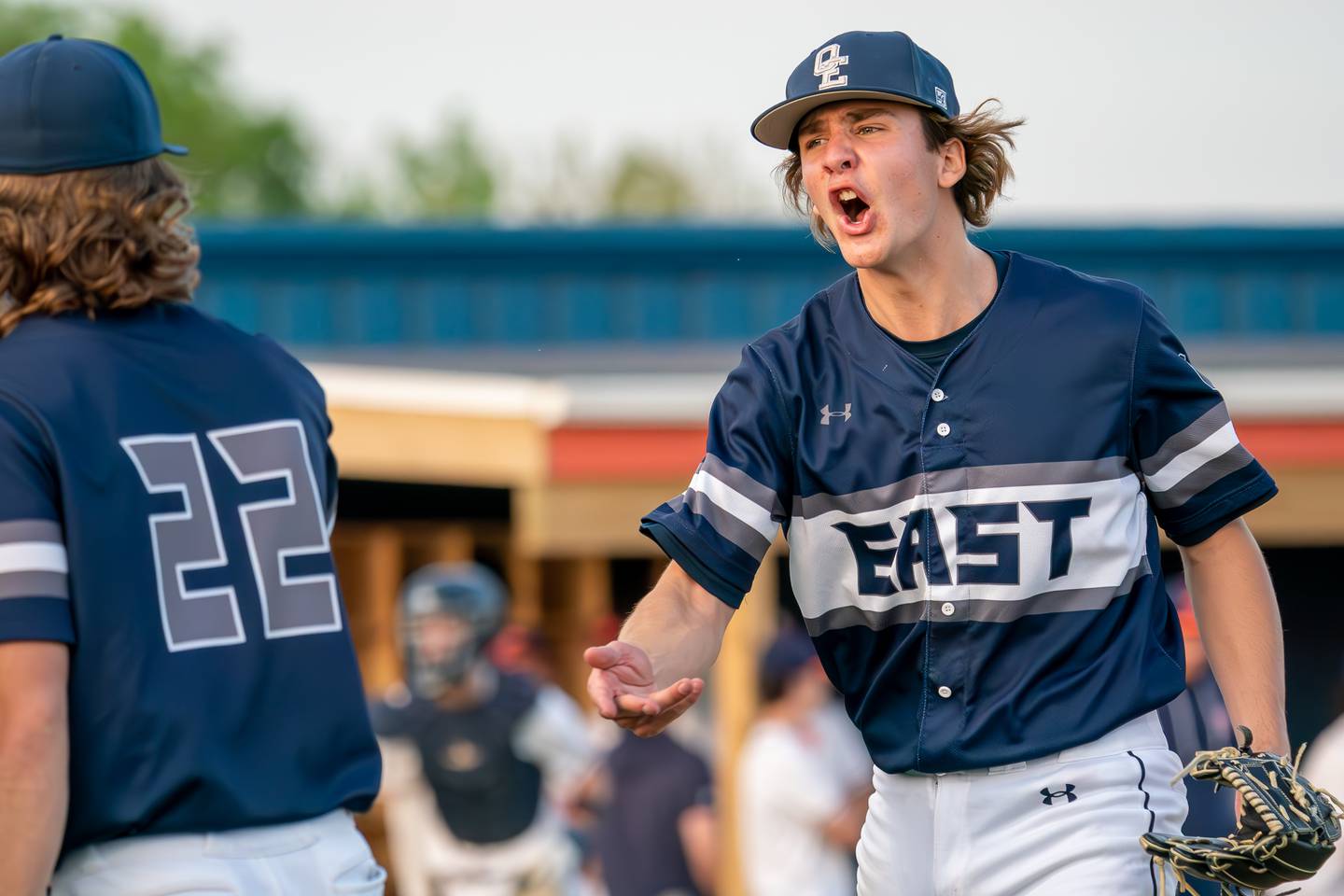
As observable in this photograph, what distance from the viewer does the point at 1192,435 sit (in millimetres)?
3455

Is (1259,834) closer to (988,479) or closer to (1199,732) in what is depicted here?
(988,479)

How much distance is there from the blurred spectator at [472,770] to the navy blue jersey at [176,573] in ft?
17.9

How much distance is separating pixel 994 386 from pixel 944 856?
0.86 m

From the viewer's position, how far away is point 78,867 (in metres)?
2.86

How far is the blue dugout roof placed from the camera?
1431 centimetres

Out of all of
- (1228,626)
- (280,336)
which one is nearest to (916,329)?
(1228,626)

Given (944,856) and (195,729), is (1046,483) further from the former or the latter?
(195,729)

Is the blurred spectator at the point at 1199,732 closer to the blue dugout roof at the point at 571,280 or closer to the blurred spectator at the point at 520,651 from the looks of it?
the blurred spectator at the point at 520,651

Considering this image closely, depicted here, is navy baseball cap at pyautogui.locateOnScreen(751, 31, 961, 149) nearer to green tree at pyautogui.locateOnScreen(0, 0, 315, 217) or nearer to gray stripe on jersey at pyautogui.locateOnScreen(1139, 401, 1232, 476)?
gray stripe on jersey at pyautogui.locateOnScreen(1139, 401, 1232, 476)

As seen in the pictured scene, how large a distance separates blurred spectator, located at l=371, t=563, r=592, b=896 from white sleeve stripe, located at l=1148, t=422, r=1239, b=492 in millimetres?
5477

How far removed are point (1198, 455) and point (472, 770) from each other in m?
5.59

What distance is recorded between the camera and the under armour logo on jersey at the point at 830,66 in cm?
344

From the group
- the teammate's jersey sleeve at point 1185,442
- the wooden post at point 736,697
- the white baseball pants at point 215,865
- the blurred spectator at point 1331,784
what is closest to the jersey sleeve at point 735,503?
the teammate's jersey sleeve at point 1185,442

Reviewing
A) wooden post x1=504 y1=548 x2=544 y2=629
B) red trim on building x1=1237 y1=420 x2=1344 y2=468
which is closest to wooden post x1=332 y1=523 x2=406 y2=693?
wooden post x1=504 y1=548 x2=544 y2=629
